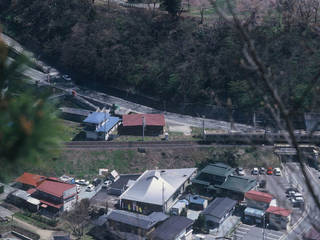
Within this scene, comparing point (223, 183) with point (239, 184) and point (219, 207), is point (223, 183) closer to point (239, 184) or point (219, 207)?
point (239, 184)

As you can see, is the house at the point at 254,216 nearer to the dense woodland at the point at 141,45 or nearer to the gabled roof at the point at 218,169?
the gabled roof at the point at 218,169

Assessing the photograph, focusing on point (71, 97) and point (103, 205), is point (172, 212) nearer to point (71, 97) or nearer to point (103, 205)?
point (103, 205)

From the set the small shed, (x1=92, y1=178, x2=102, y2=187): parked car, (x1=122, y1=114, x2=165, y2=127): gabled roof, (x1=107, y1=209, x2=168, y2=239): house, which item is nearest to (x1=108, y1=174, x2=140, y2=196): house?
(x1=92, y1=178, x2=102, y2=187): parked car

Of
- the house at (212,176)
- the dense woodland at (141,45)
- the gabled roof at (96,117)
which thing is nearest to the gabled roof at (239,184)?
the house at (212,176)

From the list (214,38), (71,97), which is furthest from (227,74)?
(71,97)

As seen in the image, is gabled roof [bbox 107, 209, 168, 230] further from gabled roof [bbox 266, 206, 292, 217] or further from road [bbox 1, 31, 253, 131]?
road [bbox 1, 31, 253, 131]

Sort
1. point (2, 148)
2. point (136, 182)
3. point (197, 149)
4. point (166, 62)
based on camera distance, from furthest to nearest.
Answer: point (166, 62), point (197, 149), point (136, 182), point (2, 148)
